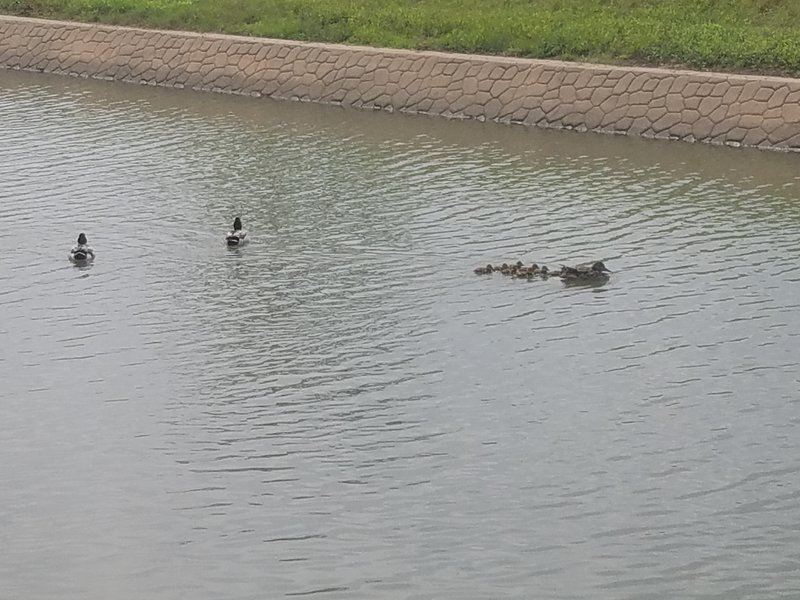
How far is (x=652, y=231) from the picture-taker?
1630cm

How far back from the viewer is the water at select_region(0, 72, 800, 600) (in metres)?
9.41

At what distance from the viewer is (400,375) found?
486 inches

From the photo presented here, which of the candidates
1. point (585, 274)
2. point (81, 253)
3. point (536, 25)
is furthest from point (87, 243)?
point (536, 25)

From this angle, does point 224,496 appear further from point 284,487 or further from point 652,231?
point 652,231

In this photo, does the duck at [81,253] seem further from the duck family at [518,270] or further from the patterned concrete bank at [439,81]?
the patterned concrete bank at [439,81]

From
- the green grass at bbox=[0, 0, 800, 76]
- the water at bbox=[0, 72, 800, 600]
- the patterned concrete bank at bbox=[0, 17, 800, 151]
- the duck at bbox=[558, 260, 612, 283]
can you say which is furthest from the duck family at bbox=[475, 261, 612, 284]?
the green grass at bbox=[0, 0, 800, 76]

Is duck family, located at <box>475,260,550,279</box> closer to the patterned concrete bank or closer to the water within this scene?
the water

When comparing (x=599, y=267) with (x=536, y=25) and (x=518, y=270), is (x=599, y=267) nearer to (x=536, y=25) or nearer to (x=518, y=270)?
(x=518, y=270)

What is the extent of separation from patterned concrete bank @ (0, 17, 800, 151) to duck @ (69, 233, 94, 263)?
7.79 meters

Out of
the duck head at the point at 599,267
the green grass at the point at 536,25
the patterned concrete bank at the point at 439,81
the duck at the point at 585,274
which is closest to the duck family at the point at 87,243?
the duck at the point at 585,274

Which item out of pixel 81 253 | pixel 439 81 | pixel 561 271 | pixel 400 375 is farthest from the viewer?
pixel 439 81

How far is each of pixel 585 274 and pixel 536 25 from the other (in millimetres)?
9689

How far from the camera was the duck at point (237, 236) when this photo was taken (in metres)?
15.9

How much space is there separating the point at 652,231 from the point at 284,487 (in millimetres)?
6941
